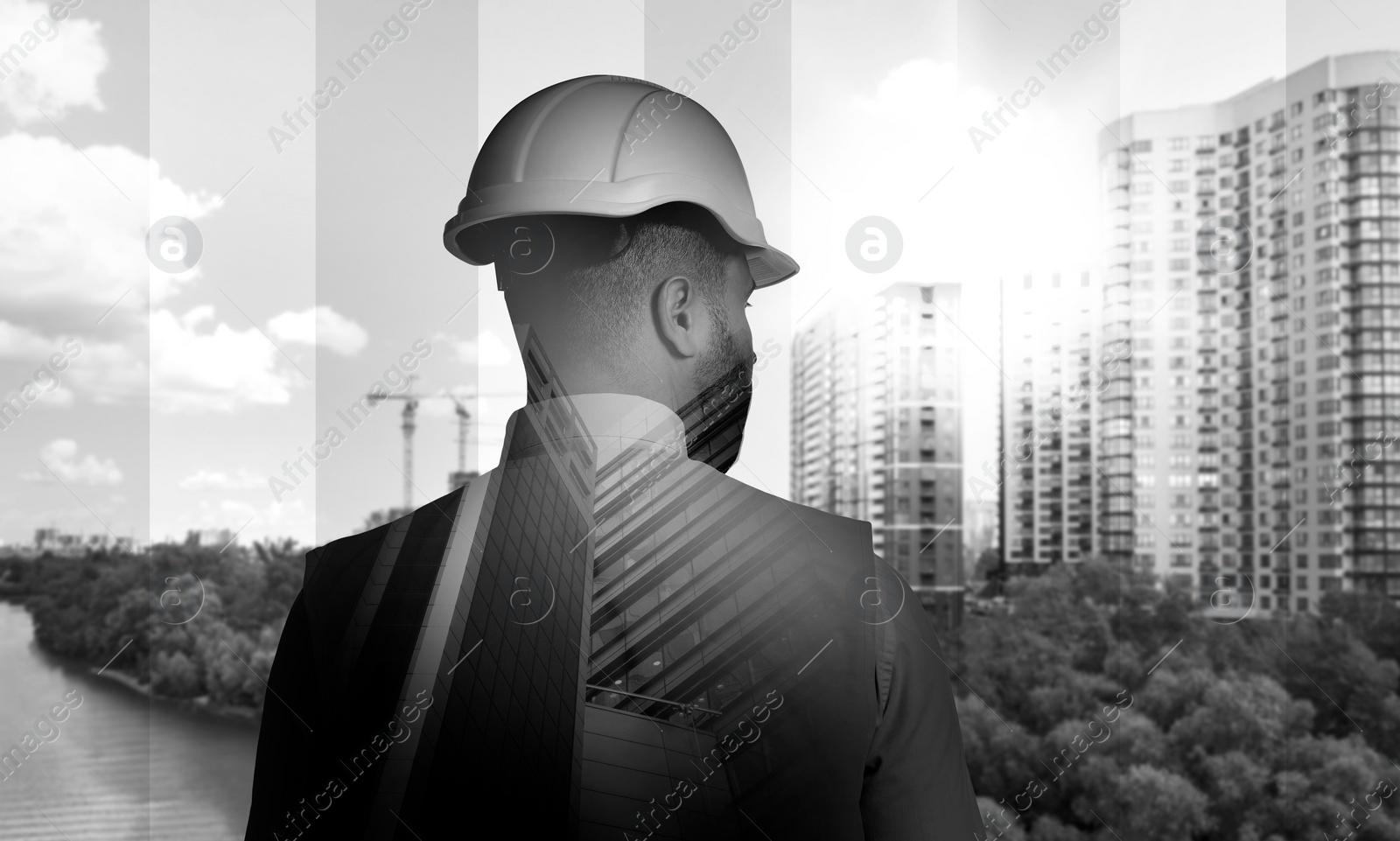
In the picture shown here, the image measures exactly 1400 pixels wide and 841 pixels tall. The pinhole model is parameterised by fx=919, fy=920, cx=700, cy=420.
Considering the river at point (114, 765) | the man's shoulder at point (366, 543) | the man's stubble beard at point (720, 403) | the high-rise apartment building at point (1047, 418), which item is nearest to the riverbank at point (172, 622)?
the river at point (114, 765)

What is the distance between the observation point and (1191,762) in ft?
61.0

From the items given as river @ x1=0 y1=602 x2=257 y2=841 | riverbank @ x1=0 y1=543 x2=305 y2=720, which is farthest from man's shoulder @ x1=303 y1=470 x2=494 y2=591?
river @ x1=0 y1=602 x2=257 y2=841

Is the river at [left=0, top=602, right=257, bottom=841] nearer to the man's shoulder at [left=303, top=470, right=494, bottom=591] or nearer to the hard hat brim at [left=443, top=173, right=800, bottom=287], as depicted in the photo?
the man's shoulder at [left=303, top=470, right=494, bottom=591]

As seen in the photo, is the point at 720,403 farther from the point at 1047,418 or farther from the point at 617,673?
the point at 1047,418

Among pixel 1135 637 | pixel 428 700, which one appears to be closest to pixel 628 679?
pixel 428 700

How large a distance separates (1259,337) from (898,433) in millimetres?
11609

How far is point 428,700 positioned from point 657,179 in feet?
2.42

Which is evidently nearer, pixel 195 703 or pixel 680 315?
pixel 680 315

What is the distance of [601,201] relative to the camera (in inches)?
46.6

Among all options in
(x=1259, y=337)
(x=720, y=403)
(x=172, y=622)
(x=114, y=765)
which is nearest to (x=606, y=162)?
(x=720, y=403)

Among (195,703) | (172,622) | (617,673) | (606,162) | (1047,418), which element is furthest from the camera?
(1047,418)

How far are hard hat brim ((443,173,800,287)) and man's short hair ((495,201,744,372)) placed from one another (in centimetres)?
2

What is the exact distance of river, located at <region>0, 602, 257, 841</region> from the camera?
598 inches

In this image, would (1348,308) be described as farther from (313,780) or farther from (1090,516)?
(313,780)
